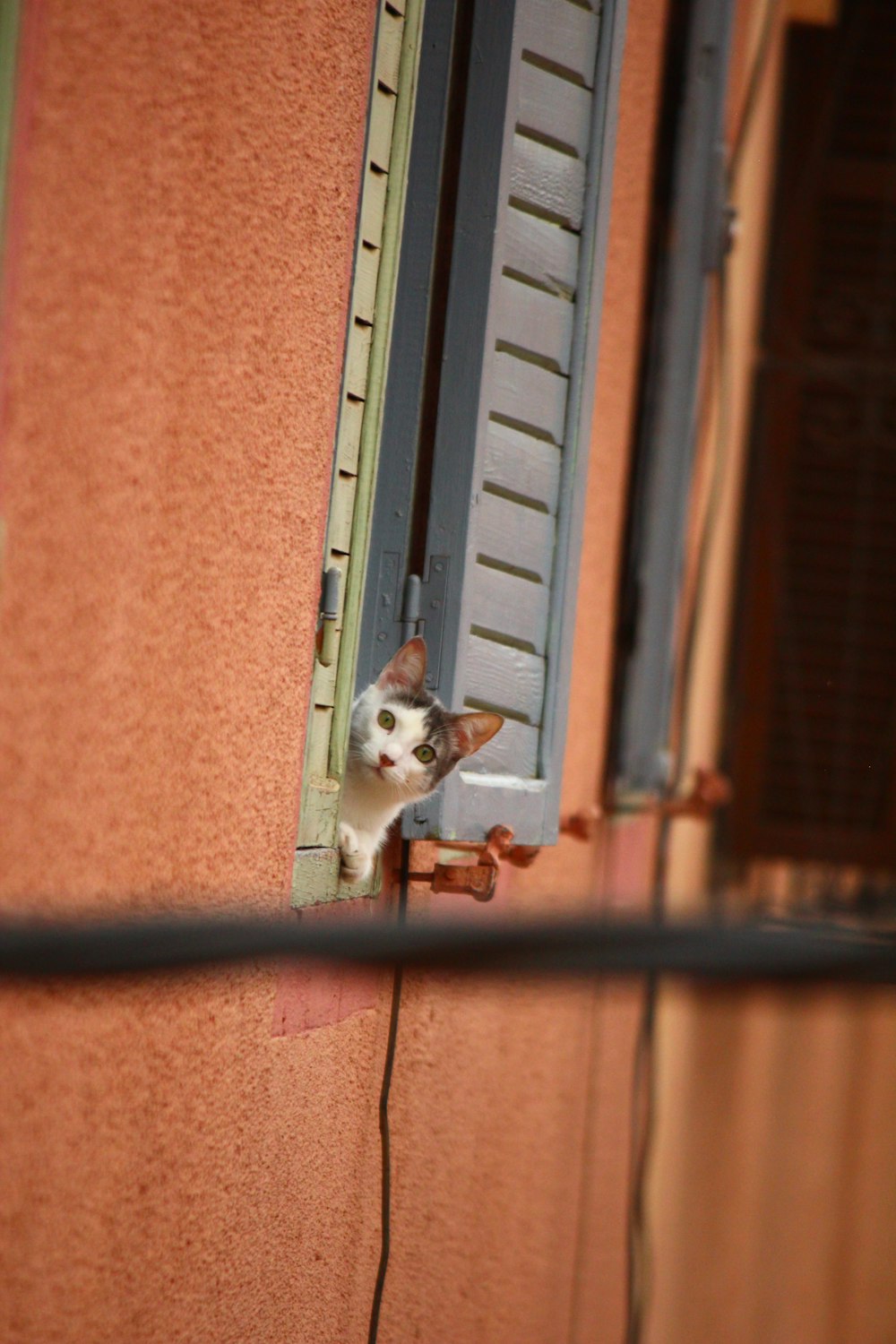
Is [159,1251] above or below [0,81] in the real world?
below

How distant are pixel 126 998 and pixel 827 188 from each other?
4282 millimetres

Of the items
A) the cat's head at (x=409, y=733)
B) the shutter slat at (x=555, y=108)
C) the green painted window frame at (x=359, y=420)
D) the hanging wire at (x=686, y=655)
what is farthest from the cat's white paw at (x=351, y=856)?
the hanging wire at (x=686, y=655)

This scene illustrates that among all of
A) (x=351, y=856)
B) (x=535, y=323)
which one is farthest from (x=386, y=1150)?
(x=535, y=323)

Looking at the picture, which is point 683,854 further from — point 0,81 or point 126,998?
point 0,81

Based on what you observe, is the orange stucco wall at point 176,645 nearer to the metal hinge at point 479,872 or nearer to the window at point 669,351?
the metal hinge at point 479,872

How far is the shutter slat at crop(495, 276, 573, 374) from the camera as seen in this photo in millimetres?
1785

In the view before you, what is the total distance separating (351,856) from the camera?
5.35 feet

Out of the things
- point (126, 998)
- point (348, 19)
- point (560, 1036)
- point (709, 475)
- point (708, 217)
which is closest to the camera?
point (126, 998)

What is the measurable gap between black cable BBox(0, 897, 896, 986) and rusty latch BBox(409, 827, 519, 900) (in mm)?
1508

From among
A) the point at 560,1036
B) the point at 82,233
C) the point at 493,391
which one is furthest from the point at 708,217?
the point at 82,233

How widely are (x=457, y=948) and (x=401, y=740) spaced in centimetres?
152

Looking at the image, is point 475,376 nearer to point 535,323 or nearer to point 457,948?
point 535,323

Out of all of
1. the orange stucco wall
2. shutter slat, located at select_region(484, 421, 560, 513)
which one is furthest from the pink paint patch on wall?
shutter slat, located at select_region(484, 421, 560, 513)

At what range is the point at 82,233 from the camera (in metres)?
0.86
